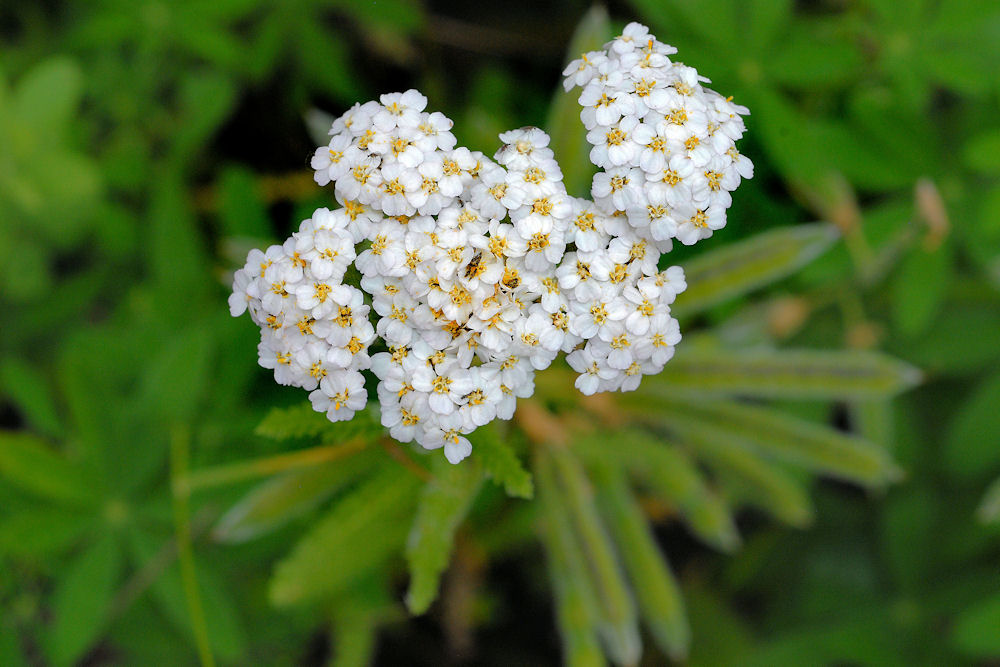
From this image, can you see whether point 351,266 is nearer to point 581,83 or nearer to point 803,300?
point 581,83

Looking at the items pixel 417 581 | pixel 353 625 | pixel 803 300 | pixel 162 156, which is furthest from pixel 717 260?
pixel 162 156

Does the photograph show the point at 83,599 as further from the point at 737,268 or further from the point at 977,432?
the point at 977,432

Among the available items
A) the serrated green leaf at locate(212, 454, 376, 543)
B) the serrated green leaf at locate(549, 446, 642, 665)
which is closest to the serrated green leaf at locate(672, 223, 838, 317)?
the serrated green leaf at locate(549, 446, 642, 665)

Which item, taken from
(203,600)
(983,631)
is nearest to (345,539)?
(203,600)

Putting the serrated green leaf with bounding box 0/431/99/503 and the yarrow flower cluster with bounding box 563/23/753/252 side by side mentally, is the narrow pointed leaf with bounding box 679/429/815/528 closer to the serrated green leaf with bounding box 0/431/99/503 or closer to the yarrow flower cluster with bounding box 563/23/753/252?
the yarrow flower cluster with bounding box 563/23/753/252

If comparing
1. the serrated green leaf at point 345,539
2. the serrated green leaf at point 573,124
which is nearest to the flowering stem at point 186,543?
the serrated green leaf at point 345,539
